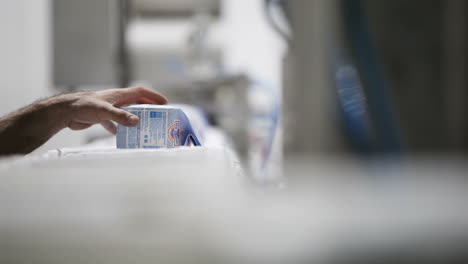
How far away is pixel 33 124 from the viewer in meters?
0.56

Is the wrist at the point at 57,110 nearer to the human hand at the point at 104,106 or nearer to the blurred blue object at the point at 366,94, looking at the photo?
the human hand at the point at 104,106

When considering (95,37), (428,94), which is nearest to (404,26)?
(428,94)

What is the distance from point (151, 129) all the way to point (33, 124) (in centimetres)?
21

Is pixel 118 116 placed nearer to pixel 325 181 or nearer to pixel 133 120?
pixel 133 120

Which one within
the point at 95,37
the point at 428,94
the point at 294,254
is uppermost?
the point at 95,37

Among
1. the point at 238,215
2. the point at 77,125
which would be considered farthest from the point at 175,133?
the point at 238,215

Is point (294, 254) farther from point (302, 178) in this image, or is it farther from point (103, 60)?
point (103, 60)

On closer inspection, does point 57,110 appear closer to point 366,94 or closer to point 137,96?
point 137,96

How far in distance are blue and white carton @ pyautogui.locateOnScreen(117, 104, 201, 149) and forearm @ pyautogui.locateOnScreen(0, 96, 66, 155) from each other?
0.37ft

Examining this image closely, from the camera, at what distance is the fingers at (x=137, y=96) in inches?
23.0

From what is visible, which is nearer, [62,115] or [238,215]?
[238,215]

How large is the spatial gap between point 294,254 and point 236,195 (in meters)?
0.08

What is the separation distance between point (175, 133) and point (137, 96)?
101 millimetres

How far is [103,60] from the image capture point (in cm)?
175
